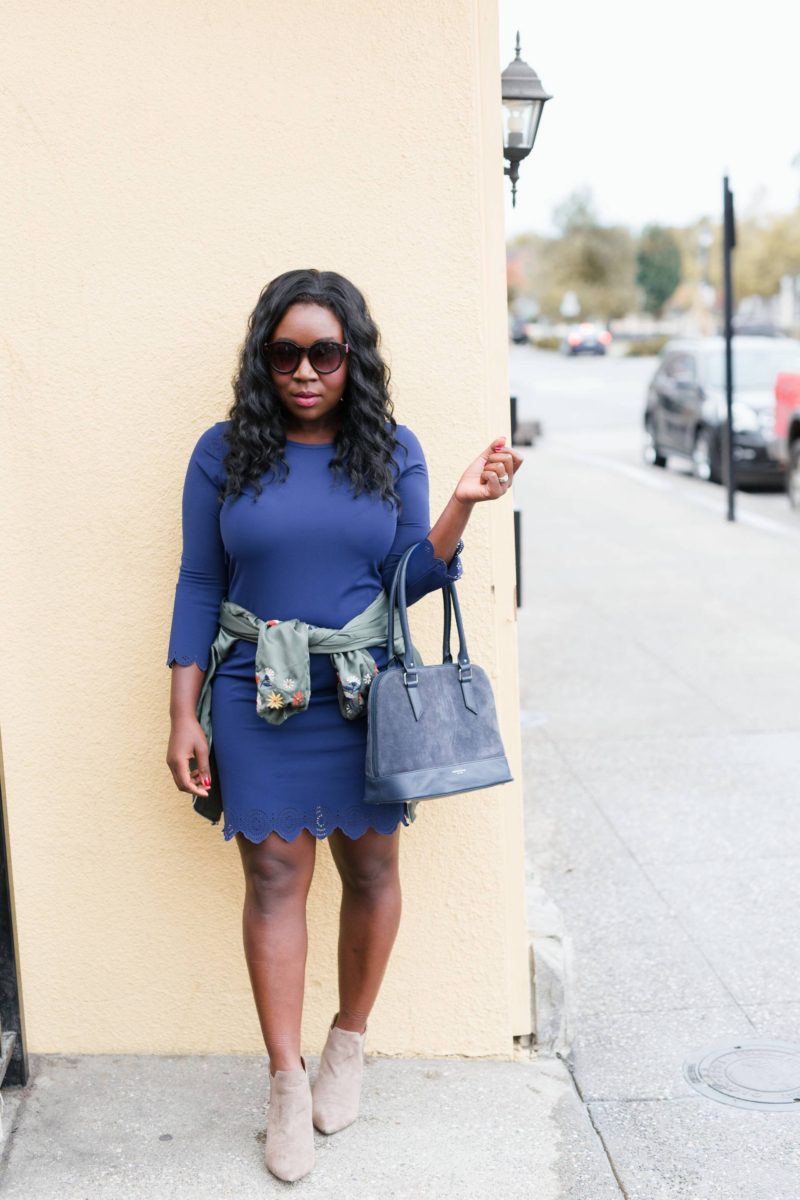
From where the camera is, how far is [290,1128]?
308 cm

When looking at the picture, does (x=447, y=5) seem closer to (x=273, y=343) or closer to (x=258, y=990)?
(x=273, y=343)

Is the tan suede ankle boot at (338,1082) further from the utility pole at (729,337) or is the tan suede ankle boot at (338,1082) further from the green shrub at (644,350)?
the green shrub at (644,350)

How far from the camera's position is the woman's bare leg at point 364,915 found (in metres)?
3.19

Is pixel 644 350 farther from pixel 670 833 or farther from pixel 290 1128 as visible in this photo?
pixel 290 1128

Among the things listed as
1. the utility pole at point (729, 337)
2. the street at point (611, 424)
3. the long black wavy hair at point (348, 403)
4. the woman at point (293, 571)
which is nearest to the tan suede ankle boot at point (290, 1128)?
the woman at point (293, 571)

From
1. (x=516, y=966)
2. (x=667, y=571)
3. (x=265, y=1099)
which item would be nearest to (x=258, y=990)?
(x=265, y=1099)

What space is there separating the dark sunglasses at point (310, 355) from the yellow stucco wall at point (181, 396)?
45 cm

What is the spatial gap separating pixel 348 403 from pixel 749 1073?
197 cm

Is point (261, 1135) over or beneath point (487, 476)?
beneath

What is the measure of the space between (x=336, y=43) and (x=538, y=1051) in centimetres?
255

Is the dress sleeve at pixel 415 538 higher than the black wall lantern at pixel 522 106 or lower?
lower

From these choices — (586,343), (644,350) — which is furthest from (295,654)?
(586,343)

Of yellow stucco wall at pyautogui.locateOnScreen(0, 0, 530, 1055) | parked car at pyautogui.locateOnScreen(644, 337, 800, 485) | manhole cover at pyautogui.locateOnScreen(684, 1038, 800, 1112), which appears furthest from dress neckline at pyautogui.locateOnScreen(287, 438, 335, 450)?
parked car at pyautogui.locateOnScreen(644, 337, 800, 485)

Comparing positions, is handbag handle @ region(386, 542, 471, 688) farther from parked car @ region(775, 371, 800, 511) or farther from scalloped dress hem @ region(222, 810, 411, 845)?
parked car @ region(775, 371, 800, 511)
